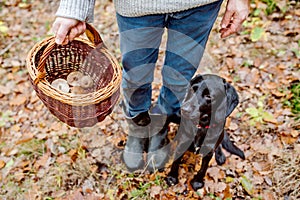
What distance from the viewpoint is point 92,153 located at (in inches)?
123

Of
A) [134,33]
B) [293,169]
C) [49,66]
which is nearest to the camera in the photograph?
[134,33]

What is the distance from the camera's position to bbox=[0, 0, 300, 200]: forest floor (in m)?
2.91

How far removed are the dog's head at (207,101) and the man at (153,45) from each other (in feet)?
0.53

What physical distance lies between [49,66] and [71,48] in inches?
7.4

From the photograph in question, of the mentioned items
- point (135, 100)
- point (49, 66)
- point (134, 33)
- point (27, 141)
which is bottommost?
point (27, 141)

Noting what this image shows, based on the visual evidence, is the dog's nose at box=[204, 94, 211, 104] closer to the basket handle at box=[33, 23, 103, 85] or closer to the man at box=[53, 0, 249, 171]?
the man at box=[53, 0, 249, 171]

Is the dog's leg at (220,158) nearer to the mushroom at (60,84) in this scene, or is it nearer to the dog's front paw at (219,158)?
the dog's front paw at (219,158)

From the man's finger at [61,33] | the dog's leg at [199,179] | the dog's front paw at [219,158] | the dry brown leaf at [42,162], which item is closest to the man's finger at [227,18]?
the man's finger at [61,33]

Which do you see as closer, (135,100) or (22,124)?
(135,100)

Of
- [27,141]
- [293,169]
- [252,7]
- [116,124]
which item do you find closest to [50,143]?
[27,141]

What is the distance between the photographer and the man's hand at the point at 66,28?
1.82 metres

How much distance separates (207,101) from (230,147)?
2.49ft

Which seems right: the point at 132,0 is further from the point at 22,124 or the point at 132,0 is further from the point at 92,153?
the point at 22,124

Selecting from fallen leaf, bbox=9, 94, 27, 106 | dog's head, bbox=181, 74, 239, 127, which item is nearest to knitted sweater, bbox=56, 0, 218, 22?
dog's head, bbox=181, 74, 239, 127
